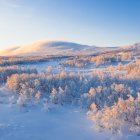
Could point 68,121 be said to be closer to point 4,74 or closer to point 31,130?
point 31,130

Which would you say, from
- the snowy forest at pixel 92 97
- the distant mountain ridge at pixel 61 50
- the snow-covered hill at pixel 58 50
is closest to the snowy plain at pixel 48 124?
the snowy forest at pixel 92 97

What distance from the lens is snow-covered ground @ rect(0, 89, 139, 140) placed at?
8531 millimetres

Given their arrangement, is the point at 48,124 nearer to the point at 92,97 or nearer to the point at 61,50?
the point at 92,97

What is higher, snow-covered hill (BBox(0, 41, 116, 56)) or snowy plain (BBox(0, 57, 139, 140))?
snow-covered hill (BBox(0, 41, 116, 56))

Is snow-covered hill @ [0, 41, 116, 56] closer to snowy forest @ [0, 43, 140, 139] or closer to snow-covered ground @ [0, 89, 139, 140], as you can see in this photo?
snowy forest @ [0, 43, 140, 139]

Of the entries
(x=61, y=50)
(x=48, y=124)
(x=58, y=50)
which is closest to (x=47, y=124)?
(x=48, y=124)

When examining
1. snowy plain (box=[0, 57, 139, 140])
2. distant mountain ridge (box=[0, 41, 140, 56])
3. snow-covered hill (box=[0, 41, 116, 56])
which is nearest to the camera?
snowy plain (box=[0, 57, 139, 140])

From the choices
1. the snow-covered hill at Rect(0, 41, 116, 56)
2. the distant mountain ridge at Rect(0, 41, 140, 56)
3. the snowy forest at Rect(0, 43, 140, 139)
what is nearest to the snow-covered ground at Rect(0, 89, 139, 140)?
the snowy forest at Rect(0, 43, 140, 139)

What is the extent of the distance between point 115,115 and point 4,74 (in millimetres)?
9697

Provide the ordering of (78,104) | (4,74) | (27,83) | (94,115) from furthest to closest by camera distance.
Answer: (4,74), (27,83), (78,104), (94,115)

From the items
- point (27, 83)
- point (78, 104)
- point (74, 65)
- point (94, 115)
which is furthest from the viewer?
point (74, 65)

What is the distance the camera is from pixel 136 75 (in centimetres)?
1598

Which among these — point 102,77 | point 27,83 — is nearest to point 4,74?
point 27,83

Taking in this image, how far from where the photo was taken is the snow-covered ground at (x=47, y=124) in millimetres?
8531
